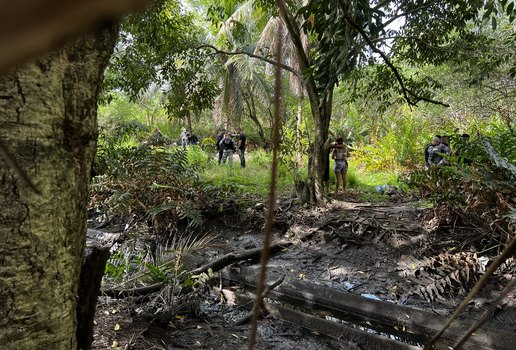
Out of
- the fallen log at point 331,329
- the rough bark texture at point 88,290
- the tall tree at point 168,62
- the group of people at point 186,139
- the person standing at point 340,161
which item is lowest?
the fallen log at point 331,329

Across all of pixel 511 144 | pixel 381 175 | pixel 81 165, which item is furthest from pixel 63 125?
pixel 381 175

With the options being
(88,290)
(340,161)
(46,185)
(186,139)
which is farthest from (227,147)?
(46,185)

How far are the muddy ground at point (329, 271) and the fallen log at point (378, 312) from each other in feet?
1.03

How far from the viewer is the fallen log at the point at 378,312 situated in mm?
Result: 3265

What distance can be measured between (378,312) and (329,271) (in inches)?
49.6

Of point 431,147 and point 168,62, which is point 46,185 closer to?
point 168,62

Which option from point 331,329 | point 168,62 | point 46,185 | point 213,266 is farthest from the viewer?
point 168,62

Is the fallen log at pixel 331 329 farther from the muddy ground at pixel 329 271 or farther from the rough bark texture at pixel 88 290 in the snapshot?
the rough bark texture at pixel 88 290

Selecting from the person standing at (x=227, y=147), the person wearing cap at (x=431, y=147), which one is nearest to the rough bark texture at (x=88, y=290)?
the person wearing cap at (x=431, y=147)

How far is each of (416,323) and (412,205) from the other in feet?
11.3

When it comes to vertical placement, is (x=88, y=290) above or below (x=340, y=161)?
below

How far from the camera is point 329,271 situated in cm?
517

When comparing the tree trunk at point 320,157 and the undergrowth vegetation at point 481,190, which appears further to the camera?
the tree trunk at point 320,157

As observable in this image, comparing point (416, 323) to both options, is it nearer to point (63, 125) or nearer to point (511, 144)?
point (511, 144)
